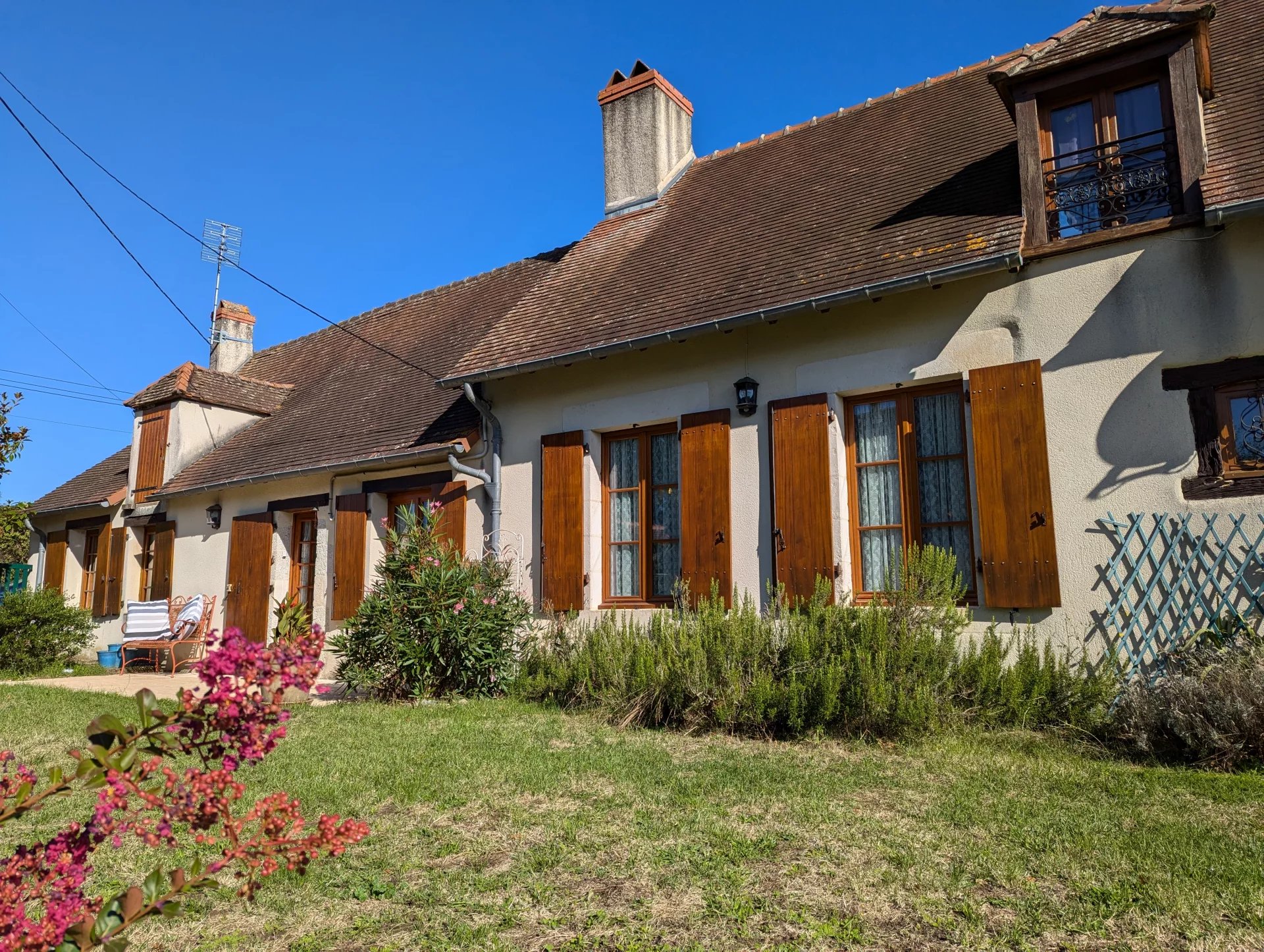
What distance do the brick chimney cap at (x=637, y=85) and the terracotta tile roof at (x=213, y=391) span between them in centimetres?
663

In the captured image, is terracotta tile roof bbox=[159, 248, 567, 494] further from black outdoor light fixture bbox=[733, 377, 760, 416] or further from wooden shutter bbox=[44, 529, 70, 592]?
wooden shutter bbox=[44, 529, 70, 592]

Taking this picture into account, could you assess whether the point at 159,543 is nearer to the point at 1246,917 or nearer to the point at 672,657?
the point at 672,657

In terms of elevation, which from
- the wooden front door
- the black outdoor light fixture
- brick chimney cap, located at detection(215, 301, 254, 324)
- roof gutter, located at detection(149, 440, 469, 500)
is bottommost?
the wooden front door

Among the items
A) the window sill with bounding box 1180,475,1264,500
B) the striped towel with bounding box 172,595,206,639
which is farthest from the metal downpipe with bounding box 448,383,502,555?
the window sill with bounding box 1180,475,1264,500

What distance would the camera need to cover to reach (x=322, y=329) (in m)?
15.0

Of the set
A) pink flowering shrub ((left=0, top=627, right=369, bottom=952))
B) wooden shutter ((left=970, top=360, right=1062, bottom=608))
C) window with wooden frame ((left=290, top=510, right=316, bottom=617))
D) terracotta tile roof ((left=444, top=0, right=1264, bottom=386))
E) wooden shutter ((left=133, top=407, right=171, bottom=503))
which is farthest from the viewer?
wooden shutter ((left=133, top=407, right=171, bottom=503))

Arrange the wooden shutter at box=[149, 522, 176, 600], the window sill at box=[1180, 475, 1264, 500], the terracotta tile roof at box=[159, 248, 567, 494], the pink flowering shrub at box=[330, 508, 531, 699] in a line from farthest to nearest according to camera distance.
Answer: the wooden shutter at box=[149, 522, 176, 600] → the terracotta tile roof at box=[159, 248, 567, 494] → the pink flowering shrub at box=[330, 508, 531, 699] → the window sill at box=[1180, 475, 1264, 500]

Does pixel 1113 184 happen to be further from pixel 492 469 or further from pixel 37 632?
pixel 37 632

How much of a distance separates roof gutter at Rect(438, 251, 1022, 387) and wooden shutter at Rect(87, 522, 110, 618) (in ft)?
25.2

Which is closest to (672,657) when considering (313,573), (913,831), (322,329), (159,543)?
(913,831)

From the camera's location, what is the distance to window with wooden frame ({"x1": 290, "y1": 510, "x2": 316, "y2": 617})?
10852 millimetres

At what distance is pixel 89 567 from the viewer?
46.8 ft

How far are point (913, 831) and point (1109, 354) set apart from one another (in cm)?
Answer: 380

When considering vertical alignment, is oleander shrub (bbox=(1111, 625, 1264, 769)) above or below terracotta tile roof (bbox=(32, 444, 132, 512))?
below
